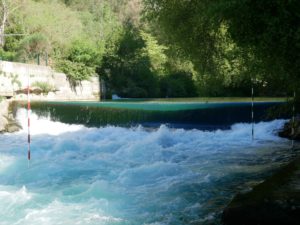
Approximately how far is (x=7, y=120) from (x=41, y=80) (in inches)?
323

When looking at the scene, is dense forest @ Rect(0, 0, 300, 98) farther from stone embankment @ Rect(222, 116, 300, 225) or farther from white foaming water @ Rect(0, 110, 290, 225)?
white foaming water @ Rect(0, 110, 290, 225)

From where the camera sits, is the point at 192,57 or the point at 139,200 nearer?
the point at 139,200

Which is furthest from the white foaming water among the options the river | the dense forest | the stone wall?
the stone wall

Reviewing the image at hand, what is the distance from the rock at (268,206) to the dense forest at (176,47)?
1843 millimetres

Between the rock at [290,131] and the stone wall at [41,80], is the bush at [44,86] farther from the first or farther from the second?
the rock at [290,131]

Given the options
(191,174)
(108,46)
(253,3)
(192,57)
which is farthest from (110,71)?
(253,3)

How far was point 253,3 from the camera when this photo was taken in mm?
6234

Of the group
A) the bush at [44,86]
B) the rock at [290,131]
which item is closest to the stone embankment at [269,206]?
the rock at [290,131]

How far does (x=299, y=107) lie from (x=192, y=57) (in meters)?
6.73

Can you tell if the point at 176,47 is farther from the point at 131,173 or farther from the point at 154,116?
the point at 154,116

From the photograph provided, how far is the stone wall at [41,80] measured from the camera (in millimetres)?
23172

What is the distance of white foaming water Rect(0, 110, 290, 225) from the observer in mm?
6797

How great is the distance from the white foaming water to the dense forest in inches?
83.2

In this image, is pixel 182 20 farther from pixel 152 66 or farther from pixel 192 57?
pixel 152 66
